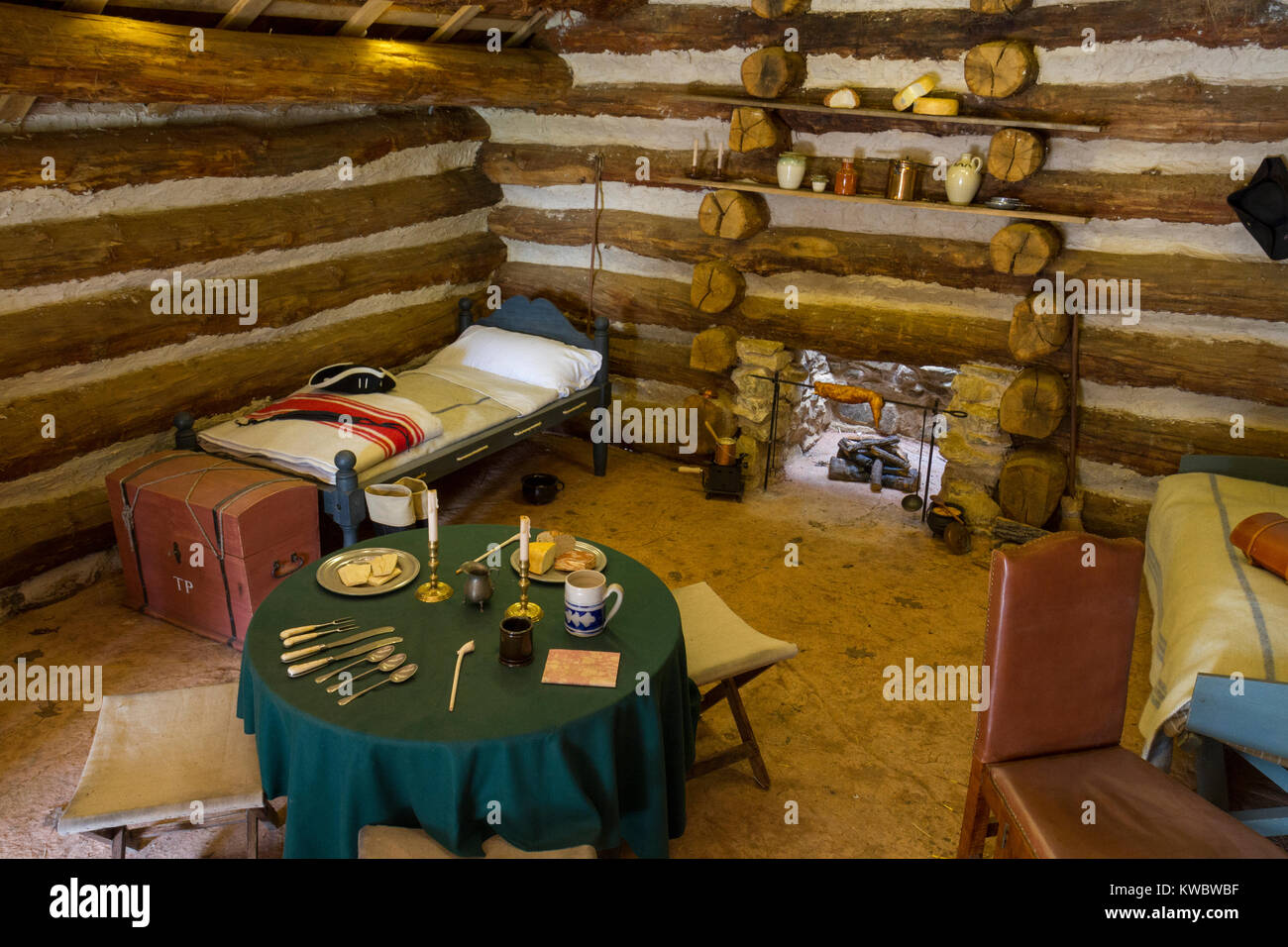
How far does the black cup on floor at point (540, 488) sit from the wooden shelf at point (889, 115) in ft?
7.36

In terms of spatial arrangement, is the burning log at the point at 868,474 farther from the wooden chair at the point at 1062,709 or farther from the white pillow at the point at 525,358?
the wooden chair at the point at 1062,709

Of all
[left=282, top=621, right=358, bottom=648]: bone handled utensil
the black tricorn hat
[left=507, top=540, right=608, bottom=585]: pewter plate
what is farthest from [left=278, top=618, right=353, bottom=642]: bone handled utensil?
the black tricorn hat

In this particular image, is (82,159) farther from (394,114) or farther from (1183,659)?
(1183,659)

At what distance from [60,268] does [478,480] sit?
249 cm

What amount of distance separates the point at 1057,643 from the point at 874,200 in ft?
10.0

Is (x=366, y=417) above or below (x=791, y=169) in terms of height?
below

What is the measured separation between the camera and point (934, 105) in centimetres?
489

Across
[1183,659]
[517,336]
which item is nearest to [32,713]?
[517,336]

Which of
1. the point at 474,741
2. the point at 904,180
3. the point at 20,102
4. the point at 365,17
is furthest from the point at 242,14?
the point at 474,741

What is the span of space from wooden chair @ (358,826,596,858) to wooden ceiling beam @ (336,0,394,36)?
11.5 ft

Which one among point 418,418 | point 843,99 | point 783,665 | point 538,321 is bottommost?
point 783,665

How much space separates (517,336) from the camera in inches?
233

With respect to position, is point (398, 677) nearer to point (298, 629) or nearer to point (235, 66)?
point (298, 629)

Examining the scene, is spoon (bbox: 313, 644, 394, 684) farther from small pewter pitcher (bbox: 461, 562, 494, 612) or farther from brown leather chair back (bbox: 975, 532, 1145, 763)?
brown leather chair back (bbox: 975, 532, 1145, 763)
